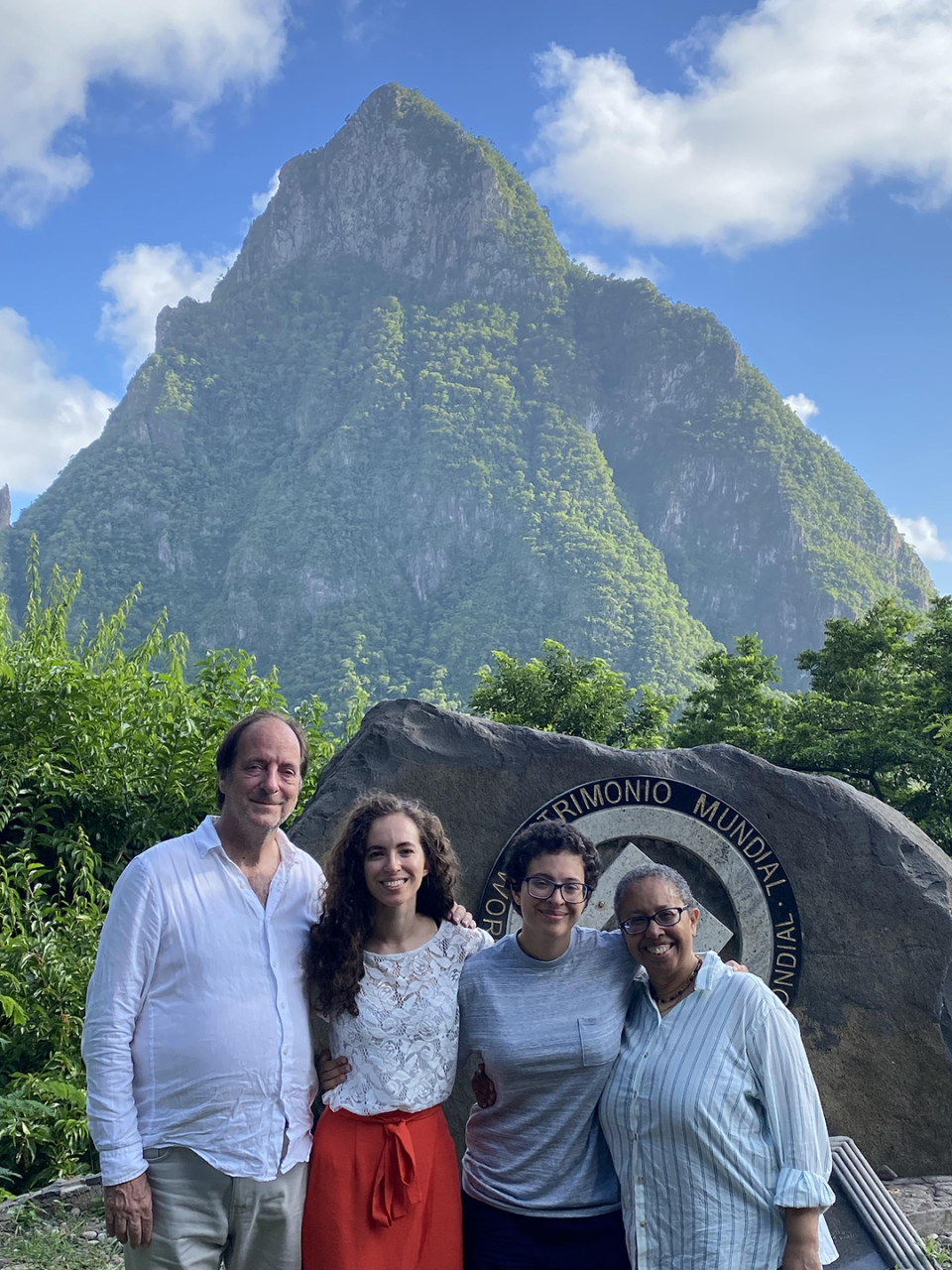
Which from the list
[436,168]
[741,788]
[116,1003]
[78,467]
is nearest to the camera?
[116,1003]

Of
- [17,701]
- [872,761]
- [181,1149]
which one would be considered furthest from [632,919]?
[872,761]

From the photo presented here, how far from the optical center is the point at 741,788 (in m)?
4.54

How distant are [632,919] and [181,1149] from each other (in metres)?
1.14

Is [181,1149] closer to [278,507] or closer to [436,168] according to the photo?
[278,507]

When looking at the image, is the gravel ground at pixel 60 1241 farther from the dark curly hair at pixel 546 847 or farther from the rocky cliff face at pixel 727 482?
the rocky cliff face at pixel 727 482

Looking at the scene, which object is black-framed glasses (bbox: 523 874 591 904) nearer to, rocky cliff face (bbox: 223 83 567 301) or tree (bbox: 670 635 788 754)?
tree (bbox: 670 635 788 754)

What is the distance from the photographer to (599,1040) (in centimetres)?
241

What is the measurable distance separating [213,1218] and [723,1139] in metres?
1.15

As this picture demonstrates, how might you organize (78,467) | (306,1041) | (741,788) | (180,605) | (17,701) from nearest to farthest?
1. (306,1041)
2. (741,788)
3. (17,701)
4. (180,605)
5. (78,467)

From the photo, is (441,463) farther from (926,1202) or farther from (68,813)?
(926,1202)

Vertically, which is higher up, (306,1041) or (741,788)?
(741,788)

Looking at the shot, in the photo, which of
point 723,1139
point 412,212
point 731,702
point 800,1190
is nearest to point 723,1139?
point 723,1139

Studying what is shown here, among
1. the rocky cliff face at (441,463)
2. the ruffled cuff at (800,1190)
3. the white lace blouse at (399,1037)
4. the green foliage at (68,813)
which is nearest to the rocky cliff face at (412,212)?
the rocky cliff face at (441,463)

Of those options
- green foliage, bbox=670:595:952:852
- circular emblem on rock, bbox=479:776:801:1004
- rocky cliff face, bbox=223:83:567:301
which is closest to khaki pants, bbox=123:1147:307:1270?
circular emblem on rock, bbox=479:776:801:1004
